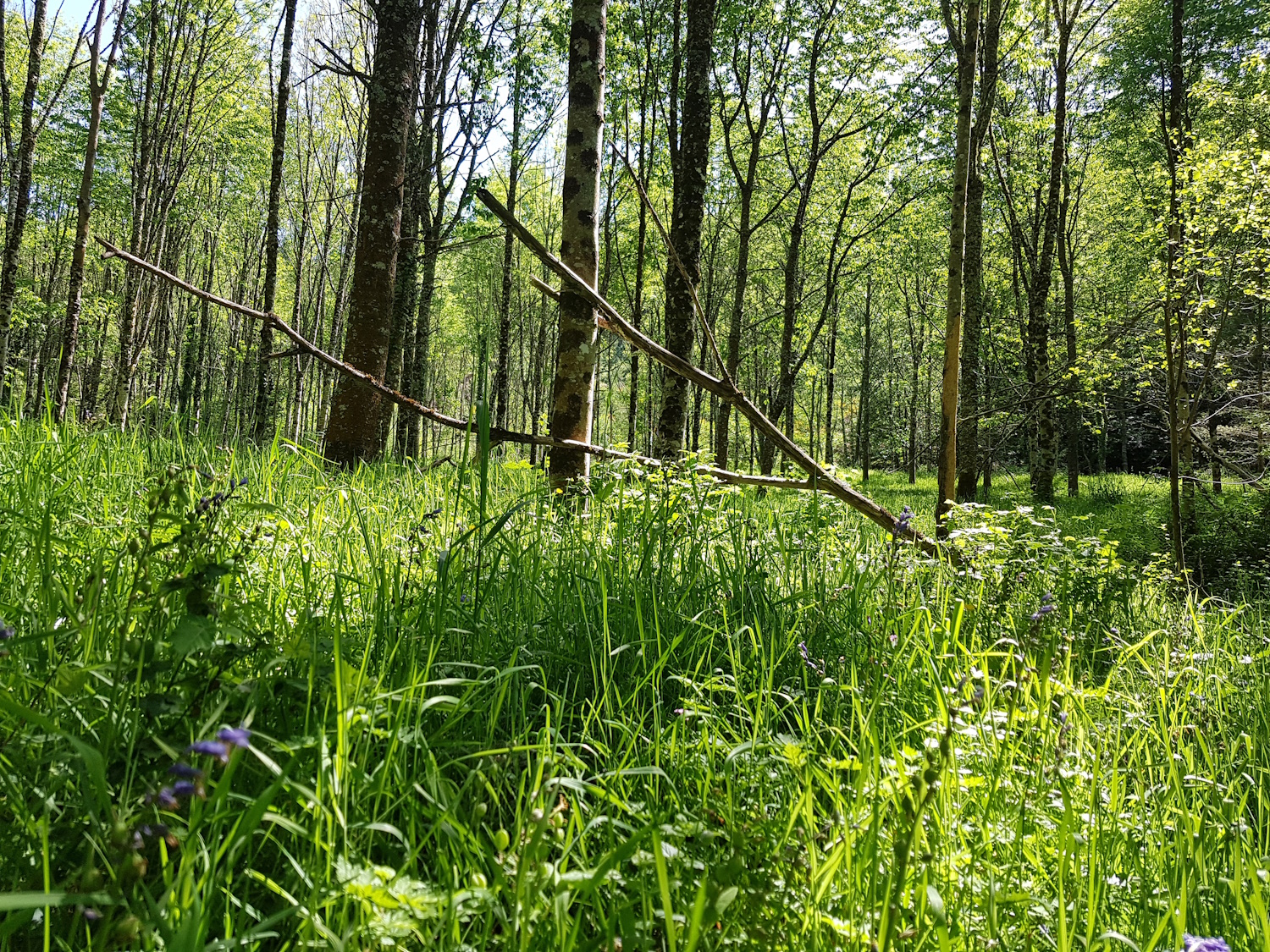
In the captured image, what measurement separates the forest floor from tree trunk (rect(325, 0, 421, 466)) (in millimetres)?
3941

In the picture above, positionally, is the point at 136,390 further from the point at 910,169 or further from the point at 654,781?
the point at 654,781

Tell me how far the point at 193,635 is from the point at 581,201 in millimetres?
4299

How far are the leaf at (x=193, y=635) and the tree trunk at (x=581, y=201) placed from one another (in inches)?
139

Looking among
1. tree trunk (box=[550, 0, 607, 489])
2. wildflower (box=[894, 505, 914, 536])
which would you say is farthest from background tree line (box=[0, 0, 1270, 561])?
wildflower (box=[894, 505, 914, 536])

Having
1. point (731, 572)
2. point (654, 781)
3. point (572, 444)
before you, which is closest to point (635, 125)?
point (572, 444)

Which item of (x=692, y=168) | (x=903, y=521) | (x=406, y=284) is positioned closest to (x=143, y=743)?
(x=903, y=521)

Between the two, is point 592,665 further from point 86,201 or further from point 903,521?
point 86,201

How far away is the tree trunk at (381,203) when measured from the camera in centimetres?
659

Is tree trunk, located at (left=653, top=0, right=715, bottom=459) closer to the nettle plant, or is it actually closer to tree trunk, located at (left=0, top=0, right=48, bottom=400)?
the nettle plant

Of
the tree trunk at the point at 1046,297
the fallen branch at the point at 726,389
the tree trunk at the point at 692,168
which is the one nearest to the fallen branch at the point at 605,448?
the fallen branch at the point at 726,389

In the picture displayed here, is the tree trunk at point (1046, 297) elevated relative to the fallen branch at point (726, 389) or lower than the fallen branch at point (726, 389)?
elevated

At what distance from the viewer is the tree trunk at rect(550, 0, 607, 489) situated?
15.7ft

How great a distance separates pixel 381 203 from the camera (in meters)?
6.86

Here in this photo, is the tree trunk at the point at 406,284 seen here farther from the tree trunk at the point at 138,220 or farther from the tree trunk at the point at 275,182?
the tree trunk at the point at 138,220
